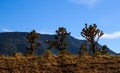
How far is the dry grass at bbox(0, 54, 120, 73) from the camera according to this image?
21172 mm

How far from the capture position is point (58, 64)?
22.0 m

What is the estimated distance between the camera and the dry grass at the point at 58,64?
69.5ft

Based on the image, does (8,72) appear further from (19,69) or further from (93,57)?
(93,57)

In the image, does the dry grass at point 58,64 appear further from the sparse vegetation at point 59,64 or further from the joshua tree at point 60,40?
the joshua tree at point 60,40

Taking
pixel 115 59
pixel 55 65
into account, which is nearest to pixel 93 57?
pixel 115 59

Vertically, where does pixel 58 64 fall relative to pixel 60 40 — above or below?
below

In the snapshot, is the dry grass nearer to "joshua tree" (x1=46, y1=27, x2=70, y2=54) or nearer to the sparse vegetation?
the sparse vegetation

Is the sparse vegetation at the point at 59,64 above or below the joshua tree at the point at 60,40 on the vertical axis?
below

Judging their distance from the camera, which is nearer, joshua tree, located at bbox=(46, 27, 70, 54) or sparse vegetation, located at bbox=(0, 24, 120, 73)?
sparse vegetation, located at bbox=(0, 24, 120, 73)

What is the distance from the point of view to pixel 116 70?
838 inches

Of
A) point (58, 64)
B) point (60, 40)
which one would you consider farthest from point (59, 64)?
point (60, 40)

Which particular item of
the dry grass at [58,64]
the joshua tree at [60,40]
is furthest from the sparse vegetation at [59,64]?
the joshua tree at [60,40]

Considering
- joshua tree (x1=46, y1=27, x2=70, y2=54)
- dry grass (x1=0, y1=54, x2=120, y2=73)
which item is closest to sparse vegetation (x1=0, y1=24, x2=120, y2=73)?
dry grass (x1=0, y1=54, x2=120, y2=73)

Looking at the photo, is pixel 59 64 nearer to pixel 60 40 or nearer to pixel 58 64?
pixel 58 64
